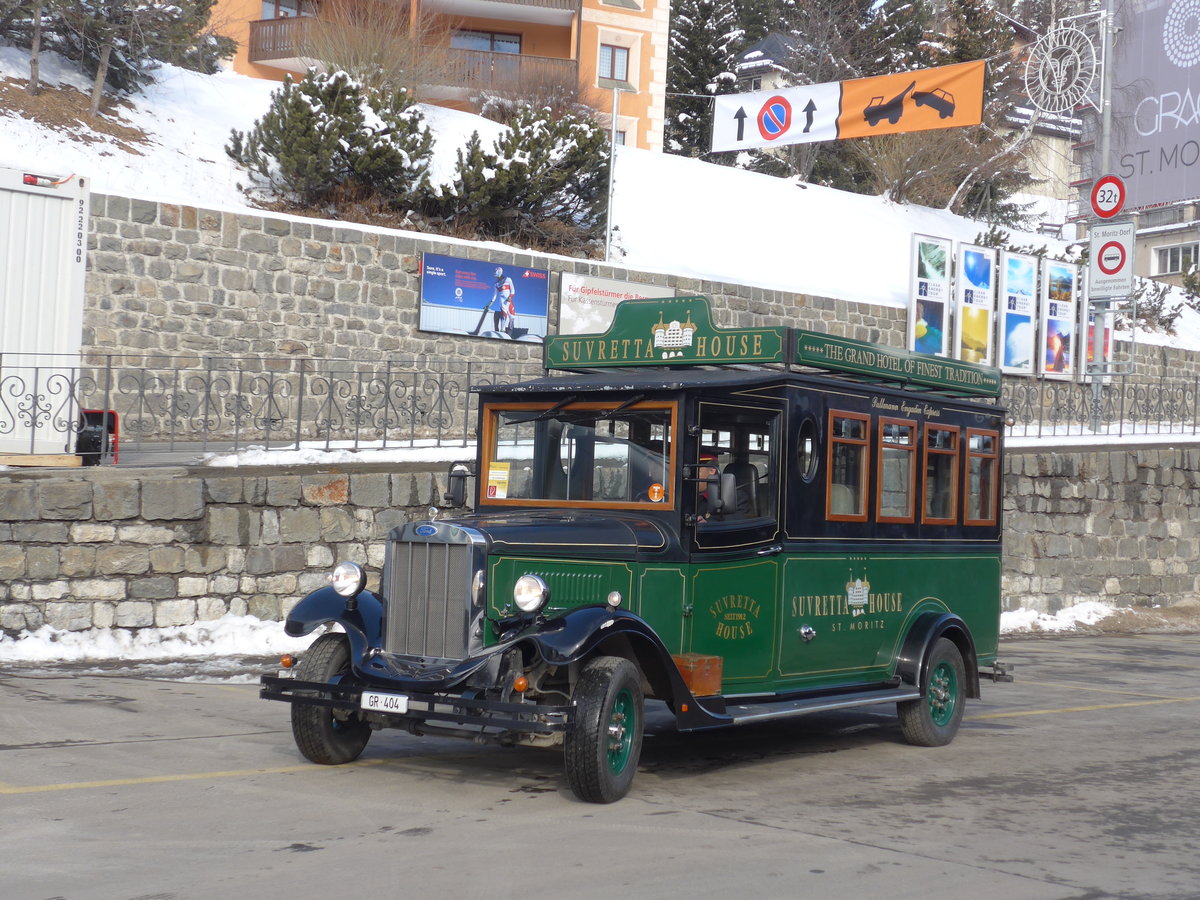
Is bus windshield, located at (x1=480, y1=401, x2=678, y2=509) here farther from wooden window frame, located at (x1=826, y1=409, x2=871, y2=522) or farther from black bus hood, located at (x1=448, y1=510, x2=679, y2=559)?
wooden window frame, located at (x1=826, y1=409, x2=871, y2=522)

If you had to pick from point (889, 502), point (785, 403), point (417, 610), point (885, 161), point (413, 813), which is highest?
point (885, 161)

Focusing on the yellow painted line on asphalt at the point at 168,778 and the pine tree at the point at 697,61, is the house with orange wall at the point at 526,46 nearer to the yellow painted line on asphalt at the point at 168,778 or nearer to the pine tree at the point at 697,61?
the pine tree at the point at 697,61

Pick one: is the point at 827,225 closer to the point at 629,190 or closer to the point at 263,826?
the point at 629,190

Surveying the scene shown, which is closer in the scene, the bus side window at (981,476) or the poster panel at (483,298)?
the bus side window at (981,476)

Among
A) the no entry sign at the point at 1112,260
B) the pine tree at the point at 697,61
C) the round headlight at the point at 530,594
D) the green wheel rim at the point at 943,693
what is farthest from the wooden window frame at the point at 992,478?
the pine tree at the point at 697,61

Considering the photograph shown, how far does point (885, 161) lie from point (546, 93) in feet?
33.8

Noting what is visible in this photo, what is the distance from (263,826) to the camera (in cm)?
627

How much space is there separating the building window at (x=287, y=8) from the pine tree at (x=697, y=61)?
15.6 m

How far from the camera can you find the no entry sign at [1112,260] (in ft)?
76.6

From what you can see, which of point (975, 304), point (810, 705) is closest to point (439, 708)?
point (810, 705)

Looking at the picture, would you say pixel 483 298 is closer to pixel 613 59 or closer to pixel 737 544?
pixel 737 544

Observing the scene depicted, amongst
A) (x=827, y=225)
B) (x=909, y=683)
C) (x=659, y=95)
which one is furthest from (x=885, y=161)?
(x=909, y=683)

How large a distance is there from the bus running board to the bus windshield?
4.36ft

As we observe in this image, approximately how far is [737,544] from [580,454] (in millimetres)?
1112
